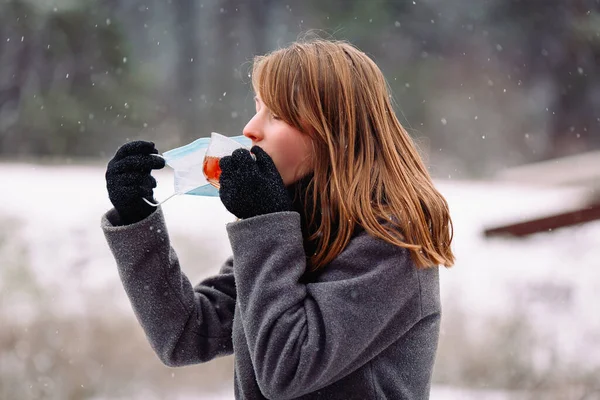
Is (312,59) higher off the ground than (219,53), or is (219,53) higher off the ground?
(219,53)

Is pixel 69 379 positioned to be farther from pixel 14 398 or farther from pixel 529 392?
pixel 529 392

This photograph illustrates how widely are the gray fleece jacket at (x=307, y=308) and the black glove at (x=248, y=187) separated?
0.02 meters

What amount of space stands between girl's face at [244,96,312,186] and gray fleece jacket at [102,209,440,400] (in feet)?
0.30

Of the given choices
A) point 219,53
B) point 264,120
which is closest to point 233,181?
point 264,120

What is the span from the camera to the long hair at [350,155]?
2.96ft

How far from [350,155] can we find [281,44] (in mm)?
1659

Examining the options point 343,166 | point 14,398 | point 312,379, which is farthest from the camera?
point 14,398

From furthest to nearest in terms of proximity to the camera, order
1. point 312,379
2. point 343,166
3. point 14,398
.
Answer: point 14,398 → point 343,166 → point 312,379

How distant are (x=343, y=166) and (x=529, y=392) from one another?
1.91 metres

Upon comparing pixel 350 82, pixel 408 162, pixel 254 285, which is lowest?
pixel 254 285

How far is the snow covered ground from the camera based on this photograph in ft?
8.27

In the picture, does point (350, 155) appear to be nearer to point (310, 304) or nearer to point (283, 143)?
point (283, 143)

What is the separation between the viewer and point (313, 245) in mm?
947

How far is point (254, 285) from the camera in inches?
34.0
